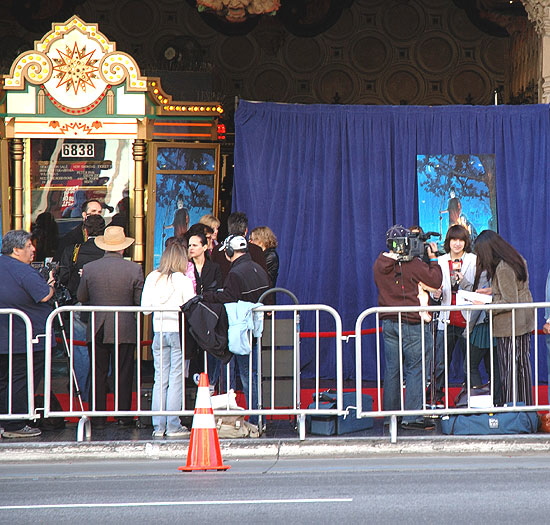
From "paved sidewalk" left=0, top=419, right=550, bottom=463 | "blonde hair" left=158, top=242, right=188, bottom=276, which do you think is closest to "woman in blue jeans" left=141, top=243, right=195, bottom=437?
"blonde hair" left=158, top=242, right=188, bottom=276

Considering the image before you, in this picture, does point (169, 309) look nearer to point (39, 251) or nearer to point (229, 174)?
point (39, 251)

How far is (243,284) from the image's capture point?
31.0 feet

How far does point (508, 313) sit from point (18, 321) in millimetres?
4328

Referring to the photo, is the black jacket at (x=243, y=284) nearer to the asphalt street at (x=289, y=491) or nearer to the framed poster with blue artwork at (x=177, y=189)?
the asphalt street at (x=289, y=491)

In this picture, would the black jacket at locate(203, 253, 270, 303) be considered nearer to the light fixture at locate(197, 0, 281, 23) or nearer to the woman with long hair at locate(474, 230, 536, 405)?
the woman with long hair at locate(474, 230, 536, 405)

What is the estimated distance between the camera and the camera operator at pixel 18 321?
30.3 feet

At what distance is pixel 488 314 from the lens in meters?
9.58

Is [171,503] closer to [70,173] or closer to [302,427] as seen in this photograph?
[302,427]

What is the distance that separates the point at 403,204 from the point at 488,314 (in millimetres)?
2831

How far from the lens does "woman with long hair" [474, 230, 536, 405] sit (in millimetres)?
9289

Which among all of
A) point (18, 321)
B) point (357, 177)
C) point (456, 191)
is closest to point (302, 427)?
point (18, 321)

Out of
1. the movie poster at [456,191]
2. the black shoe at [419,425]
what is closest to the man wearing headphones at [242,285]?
the black shoe at [419,425]

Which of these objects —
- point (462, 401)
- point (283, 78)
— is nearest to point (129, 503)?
point (462, 401)

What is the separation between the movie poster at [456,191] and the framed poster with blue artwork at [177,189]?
2.74 metres
